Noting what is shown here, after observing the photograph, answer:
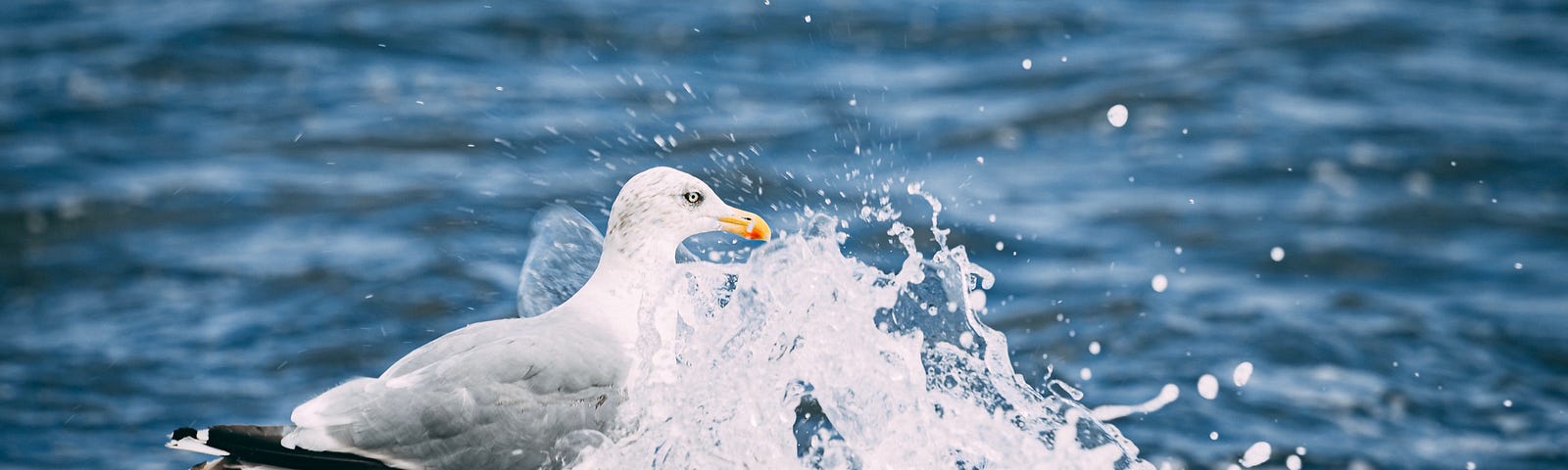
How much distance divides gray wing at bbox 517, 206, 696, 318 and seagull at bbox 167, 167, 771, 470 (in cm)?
94

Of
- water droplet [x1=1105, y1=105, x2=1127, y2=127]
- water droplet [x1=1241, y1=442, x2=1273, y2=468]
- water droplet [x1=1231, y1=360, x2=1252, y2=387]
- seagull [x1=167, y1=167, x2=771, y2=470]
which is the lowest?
seagull [x1=167, y1=167, x2=771, y2=470]

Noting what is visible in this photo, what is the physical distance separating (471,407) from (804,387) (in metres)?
1.21

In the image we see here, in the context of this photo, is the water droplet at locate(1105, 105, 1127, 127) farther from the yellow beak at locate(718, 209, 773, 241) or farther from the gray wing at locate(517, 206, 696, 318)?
the yellow beak at locate(718, 209, 773, 241)

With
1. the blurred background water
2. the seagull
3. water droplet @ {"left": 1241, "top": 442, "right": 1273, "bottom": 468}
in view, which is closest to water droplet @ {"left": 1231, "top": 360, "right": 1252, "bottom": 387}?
the blurred background water

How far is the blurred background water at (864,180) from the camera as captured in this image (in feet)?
18.4

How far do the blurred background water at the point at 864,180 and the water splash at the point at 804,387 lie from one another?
2.41 feet

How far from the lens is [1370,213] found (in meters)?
7.24

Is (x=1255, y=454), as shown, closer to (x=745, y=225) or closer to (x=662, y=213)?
(x=745, y=225)

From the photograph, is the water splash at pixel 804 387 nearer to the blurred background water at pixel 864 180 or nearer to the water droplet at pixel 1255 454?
the water droplet at pixel 1255 454

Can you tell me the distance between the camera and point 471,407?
12.6 ft

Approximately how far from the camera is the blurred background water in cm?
562

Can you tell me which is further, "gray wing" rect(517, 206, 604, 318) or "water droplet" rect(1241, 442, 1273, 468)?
"gray wing" rect(517, 206, 604, 318)

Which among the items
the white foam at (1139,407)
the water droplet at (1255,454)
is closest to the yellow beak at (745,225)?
the white foam at (1139,407)

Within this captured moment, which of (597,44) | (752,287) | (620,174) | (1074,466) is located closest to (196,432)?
(752,287)
